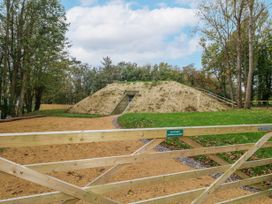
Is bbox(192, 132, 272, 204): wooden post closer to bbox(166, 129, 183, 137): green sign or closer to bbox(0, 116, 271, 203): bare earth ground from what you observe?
bbox(166, 129, 183, 137): green sign

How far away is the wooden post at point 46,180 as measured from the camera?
2.31 metres

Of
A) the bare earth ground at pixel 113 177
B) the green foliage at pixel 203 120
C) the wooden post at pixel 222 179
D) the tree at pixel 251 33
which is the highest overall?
the tree at pixel 251 33

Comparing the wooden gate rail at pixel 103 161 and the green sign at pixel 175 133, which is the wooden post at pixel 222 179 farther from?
Answer: the green sign at pixel 175 133

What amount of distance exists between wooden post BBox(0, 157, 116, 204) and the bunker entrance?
2370 cm

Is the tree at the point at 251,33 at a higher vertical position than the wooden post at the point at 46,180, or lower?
Answer: higher

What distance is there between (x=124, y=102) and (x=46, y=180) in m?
26.4

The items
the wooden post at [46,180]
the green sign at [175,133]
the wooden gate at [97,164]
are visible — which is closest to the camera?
the wooden post at [46,180]

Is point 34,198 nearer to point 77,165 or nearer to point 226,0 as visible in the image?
point 77,165

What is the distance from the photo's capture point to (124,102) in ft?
94.9

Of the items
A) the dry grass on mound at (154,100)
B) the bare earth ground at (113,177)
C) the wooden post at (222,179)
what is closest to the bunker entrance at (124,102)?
the dry grass on mound at (154,100)

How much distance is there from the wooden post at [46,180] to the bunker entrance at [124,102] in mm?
23698

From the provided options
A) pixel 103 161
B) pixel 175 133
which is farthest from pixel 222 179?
pixel 103 161

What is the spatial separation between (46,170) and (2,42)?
24622 millimetres

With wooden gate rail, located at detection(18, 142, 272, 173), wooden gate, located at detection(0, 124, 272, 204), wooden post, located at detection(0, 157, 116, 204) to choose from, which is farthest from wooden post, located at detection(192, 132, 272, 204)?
wooden post, located at detection(0, 157, 116, 204)
